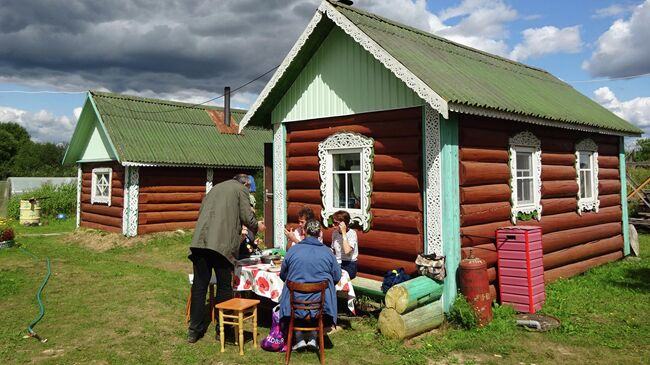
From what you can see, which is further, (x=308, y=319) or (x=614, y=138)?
(x=614, y=138)

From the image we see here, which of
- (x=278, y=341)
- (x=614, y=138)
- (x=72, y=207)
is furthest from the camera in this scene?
(x=72, y=207)

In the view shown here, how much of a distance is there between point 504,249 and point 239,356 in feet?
14.8

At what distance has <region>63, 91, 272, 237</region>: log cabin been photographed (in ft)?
54.0

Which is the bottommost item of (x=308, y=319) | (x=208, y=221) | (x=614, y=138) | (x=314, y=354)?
(x=314, y=354)

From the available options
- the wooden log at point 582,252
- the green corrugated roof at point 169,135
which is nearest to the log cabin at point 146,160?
the green corrugated roof at point 169,135

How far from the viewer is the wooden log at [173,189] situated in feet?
54.8

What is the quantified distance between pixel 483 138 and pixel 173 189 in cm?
1282

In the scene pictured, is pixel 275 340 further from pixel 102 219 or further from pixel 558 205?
pixel 102 219

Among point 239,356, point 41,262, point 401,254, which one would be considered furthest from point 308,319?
point 41,262

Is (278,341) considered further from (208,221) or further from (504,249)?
(504,249)

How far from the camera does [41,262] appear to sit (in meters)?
12.0

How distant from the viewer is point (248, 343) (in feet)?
20.4

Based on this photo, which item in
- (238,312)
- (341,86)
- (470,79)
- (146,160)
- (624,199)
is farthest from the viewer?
(146,160)

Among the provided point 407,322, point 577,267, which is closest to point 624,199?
point 577,267
